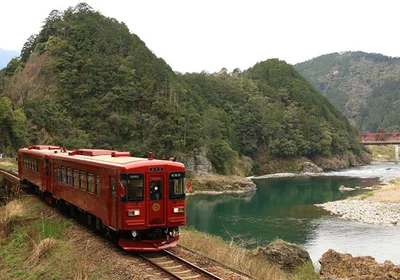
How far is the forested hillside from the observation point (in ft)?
223

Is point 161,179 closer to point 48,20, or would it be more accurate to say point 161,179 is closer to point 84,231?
point 84,231

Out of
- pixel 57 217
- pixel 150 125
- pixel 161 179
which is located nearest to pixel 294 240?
pixel 57 217

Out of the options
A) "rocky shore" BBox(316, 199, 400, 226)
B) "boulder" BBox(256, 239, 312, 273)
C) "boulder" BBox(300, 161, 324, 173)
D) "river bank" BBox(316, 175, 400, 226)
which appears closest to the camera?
A: "boulder" BBox(256, 239, 312, 273)

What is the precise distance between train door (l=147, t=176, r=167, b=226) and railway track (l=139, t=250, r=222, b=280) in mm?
939

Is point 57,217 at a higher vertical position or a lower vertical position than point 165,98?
lower

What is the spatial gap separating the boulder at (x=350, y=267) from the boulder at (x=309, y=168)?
7813 centimetres

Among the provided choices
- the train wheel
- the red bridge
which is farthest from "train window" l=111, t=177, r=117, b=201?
the red bridge

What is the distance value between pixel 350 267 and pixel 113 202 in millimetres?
10800

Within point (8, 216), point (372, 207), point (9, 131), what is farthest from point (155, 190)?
point (9, 131)

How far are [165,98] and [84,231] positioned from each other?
6703cm

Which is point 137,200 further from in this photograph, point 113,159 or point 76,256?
point 113,159

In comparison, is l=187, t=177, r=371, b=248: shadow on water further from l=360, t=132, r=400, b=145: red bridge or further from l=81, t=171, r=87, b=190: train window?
l=360, t=132, r=400, b=145: red bridge

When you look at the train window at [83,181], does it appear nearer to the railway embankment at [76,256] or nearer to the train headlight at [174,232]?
the railway embankment at [76,256]

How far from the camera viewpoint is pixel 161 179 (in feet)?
45.0
